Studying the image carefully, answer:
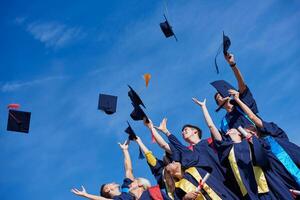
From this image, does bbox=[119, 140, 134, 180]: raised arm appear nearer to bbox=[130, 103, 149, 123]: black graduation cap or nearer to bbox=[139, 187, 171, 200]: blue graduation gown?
bbox=[130, 103, 149, 123]: black graduation cap

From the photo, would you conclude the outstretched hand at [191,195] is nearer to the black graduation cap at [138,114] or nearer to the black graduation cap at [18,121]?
the black graduation cap at [138,114]

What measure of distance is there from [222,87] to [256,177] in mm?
1413

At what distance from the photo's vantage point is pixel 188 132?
6258mm

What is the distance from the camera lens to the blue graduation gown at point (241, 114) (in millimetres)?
5914

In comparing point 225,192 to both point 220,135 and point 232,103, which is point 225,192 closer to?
point 220,135

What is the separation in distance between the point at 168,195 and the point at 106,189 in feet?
3.31

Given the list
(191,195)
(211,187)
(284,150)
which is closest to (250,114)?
(284,150)

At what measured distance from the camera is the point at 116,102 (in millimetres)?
8469

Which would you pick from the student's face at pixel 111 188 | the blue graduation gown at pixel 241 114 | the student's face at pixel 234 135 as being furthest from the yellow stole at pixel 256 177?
the student's face at pixel 111 188

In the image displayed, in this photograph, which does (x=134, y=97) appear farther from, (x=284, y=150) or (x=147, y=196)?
(x=284, y=150)

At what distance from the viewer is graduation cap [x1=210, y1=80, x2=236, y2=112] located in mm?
6035

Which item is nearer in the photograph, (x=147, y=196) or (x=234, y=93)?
(x=234, y=93)

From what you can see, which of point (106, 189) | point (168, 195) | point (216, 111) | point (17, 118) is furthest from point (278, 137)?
point (17, 118)

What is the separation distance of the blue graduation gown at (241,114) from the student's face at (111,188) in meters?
1.75
